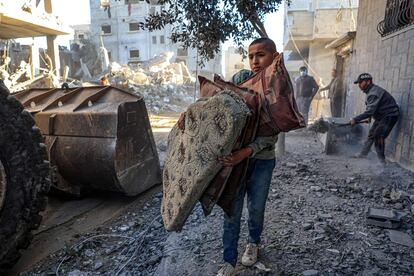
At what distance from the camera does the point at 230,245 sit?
2.11m

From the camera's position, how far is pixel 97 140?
10.8 feet

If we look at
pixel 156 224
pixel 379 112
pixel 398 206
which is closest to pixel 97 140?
pixel 156 224

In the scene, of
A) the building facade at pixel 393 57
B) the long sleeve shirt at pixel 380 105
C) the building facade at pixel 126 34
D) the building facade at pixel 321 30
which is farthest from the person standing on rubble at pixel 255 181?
the building facade at pixel 126 34

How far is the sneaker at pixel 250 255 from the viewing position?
2314 mm

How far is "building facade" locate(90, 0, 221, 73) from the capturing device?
35.9m

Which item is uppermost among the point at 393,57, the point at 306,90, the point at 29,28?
the point at 29,28

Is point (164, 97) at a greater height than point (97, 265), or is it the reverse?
point (164, 97)

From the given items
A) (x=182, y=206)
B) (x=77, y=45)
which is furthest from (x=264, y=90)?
(x=77, y=45)

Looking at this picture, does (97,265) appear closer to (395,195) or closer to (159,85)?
(395,195)

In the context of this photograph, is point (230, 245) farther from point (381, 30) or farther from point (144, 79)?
point (144, 79)

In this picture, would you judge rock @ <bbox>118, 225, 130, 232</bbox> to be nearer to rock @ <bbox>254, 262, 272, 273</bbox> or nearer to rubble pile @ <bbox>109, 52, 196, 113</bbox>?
rock @ <bbox>254, 262, 272, 273</bbox>

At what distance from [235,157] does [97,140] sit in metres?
2.01

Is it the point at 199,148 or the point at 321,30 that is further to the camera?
the point at 321,30

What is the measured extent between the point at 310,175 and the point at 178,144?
3252 mm
